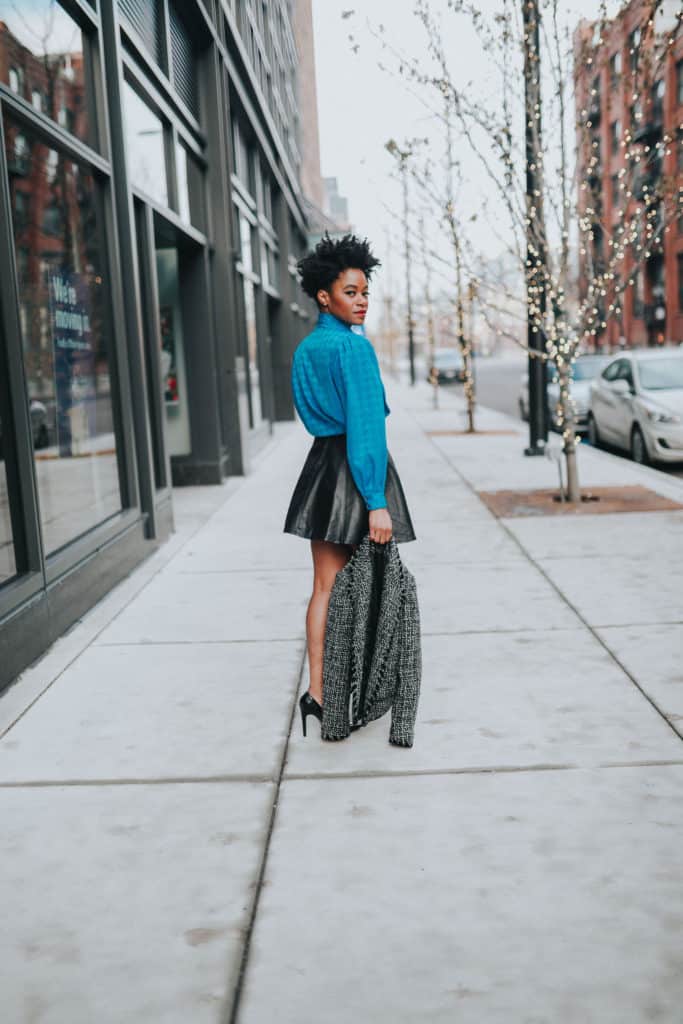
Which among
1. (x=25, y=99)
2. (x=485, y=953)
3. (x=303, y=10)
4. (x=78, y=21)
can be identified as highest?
(x=303, y=10)

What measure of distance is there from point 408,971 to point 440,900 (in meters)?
0.33

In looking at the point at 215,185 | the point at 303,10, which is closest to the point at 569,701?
the point at 215,185

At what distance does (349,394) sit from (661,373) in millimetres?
10616

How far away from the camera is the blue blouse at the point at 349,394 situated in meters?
3.54

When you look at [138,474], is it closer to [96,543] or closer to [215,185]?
[96,543]

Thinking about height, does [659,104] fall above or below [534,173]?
above

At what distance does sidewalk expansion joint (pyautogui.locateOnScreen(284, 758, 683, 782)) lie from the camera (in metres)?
3.54

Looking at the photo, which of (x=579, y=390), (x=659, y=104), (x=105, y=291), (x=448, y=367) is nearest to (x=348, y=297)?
(x=105, y=291)

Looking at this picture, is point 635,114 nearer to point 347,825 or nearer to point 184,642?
point 184,642

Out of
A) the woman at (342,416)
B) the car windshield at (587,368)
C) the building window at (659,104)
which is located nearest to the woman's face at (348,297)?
the woman at (342,416)

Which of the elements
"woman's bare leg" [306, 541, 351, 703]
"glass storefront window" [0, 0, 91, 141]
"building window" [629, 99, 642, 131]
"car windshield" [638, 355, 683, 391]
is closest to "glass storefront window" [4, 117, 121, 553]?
"glass storefront window" [0, 0, 91, 141]

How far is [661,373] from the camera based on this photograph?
1314cm

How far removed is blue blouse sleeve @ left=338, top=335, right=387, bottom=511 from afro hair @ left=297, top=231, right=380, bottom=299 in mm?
267

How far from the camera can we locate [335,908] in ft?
8.80
